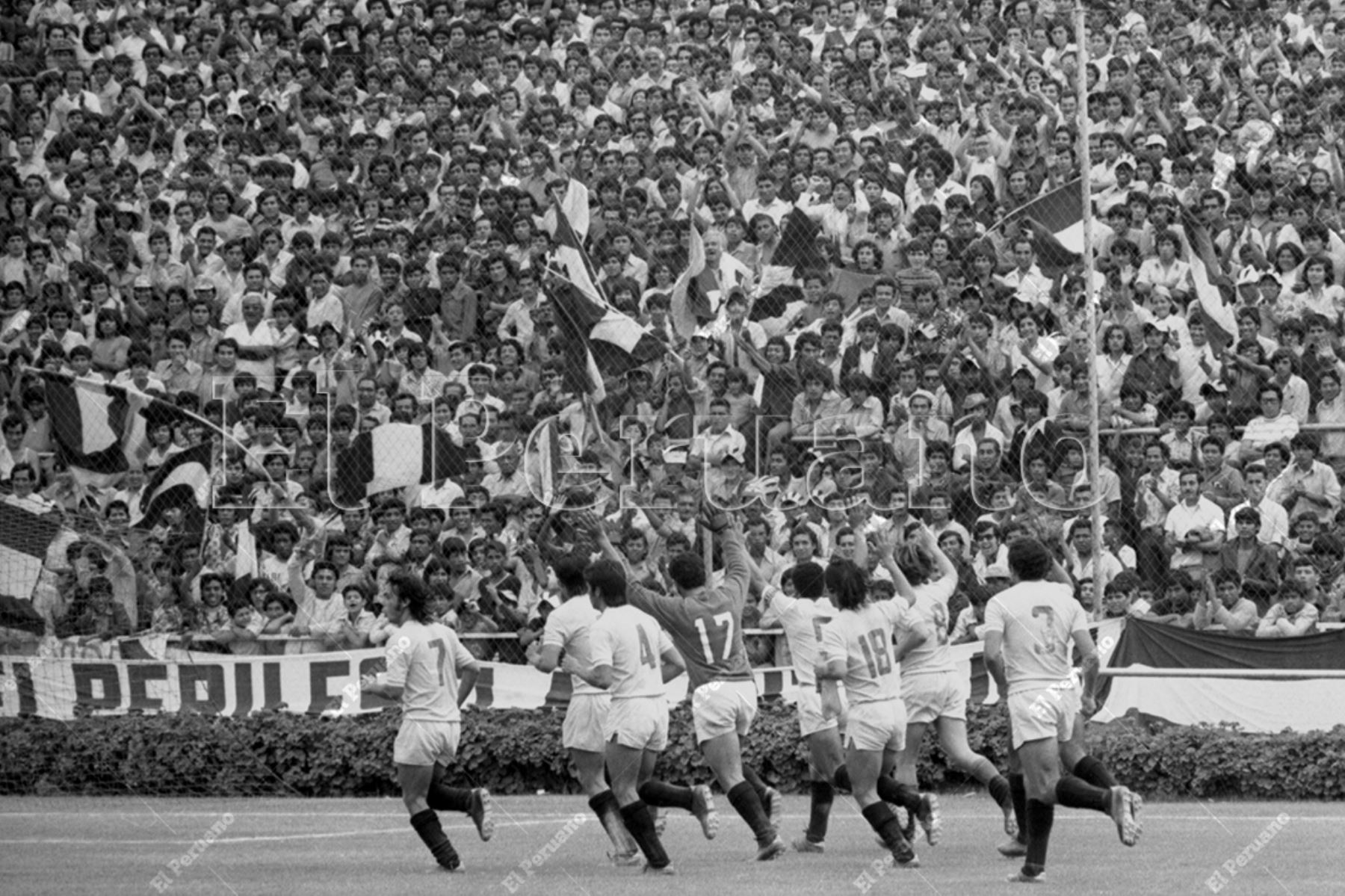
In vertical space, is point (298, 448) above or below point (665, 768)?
above

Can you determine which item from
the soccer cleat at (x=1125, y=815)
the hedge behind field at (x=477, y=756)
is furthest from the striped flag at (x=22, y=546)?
the soccer cleat at (x=1125, y=815)

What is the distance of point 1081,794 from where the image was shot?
11.3 metres

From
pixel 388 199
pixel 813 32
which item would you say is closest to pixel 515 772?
pixel 388 199

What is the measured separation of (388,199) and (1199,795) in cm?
1085

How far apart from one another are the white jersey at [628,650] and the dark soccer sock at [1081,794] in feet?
8.00

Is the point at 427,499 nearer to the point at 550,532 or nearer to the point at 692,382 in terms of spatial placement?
the point at 550,532

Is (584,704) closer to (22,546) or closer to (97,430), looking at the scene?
(22,546)

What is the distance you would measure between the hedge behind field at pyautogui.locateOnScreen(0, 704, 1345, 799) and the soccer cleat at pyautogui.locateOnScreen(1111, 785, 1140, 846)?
5.92 m

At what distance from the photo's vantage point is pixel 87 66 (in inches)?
1045

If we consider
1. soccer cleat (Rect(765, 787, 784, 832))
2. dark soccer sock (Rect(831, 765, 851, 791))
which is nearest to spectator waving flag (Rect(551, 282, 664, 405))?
dark soccer sock (Rect(831, 765, 851, 791))

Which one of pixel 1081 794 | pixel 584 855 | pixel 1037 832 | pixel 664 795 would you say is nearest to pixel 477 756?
pixel 584 855

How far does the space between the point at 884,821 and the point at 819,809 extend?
4.32ft

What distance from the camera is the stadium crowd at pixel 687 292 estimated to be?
18.3 metres

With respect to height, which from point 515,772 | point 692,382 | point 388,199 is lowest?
point 515,772
